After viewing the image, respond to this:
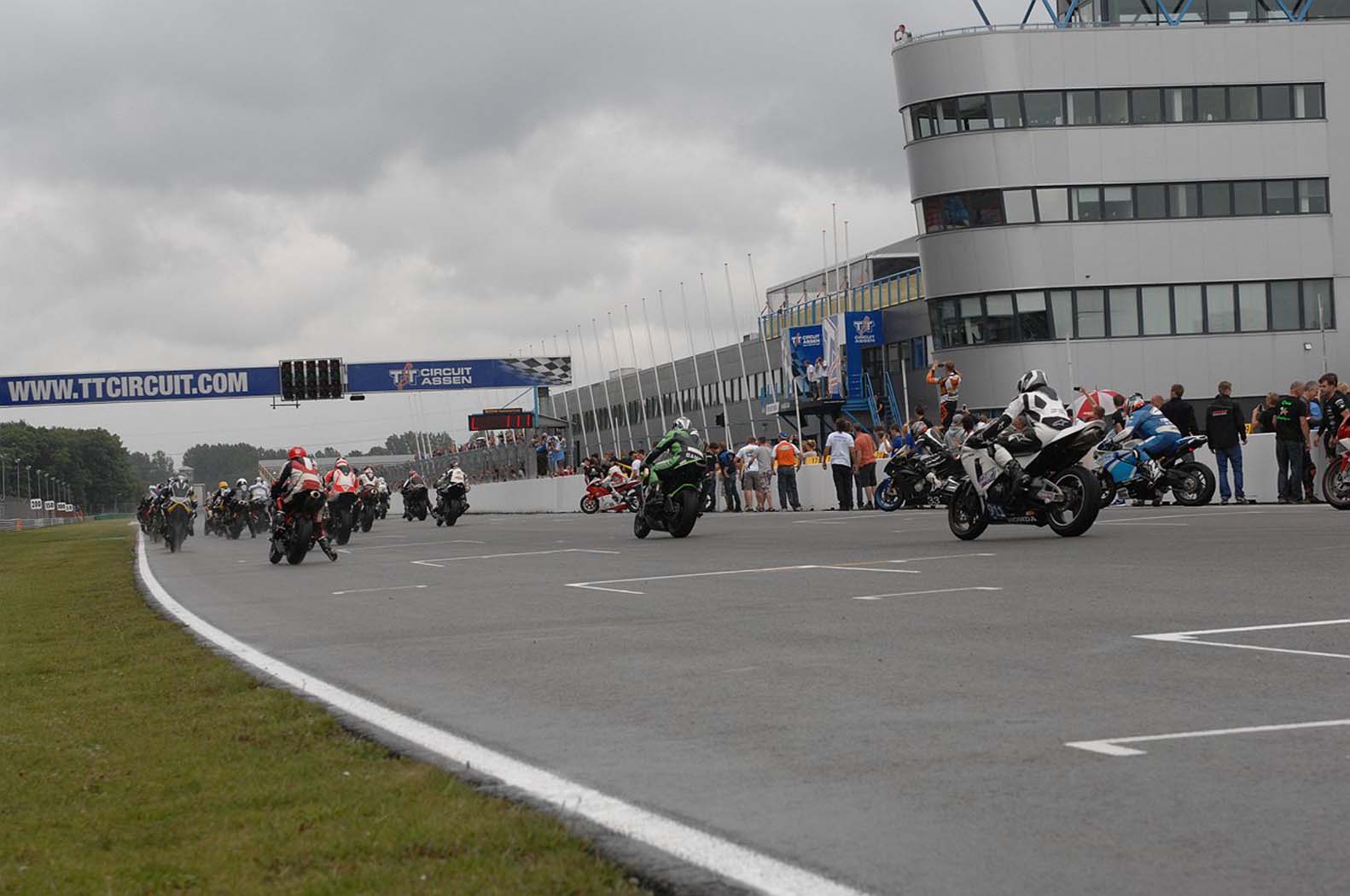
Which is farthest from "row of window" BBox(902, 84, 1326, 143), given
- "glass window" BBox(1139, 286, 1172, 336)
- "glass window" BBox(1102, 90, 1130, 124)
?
"glass window" BBox(1139, 286, 1172, 336)

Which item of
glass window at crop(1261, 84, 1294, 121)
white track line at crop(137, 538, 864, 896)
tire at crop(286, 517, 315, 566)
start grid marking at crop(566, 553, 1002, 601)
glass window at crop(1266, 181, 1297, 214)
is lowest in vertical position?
start grid marking at crop(566, 553, 1002, 601)

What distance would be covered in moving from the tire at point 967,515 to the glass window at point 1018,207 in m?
35.8

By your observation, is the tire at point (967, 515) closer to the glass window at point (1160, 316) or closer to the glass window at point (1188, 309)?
the glass window at point (1160, 316)

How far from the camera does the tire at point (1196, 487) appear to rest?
76.4ft

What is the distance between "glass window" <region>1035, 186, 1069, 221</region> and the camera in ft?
170

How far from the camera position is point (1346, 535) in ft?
49.4

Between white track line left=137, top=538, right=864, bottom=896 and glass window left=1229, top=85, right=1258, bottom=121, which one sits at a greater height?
glass window left=1229, top=85, right=1258, bottom=121

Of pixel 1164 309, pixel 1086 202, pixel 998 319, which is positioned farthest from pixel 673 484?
pixel 1164 309

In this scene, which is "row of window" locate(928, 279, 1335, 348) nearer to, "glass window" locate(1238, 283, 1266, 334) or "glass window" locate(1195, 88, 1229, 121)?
"glass window" locate(1238, 283, 1266, 334)

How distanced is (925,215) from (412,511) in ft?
61.2

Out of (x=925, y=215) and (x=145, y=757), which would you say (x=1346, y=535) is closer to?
(x=145, y=757)

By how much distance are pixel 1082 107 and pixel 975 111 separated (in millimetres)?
3232

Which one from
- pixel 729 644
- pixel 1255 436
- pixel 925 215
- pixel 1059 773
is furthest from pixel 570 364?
pixel 1059 773

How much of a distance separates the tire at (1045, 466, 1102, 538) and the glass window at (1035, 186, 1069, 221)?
36.2m
